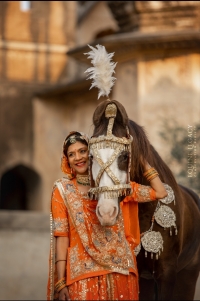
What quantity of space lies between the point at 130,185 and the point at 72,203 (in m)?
0.40

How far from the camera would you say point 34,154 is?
1977cm

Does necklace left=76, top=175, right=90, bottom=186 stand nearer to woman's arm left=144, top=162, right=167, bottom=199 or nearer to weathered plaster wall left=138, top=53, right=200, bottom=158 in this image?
woman's arm left=144, top=162, right=167, bottom=199

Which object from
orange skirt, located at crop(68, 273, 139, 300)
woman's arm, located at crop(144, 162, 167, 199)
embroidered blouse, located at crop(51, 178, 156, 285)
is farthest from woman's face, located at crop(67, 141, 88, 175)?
orange skirt, located at crop(68, 273, 139, 300)

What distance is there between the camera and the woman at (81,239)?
583 cm

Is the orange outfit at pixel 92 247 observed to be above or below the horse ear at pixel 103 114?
below

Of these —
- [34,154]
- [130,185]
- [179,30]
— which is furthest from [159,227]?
[34,154]

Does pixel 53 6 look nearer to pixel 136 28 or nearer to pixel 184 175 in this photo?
pixel 136 28

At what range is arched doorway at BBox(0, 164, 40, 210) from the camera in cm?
2019

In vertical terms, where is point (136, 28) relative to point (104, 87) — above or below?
above

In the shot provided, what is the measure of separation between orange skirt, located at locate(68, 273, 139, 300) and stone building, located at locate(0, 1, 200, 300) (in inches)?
199

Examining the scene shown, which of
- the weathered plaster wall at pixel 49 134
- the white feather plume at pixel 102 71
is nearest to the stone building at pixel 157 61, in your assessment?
the weathered plaster wall at pixel 49 134

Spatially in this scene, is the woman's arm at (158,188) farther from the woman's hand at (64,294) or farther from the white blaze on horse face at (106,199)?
the woman's hand at (64,294)

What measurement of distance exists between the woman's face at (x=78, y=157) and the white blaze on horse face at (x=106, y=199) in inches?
10.5

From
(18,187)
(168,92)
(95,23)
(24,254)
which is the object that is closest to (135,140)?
(24,254)
